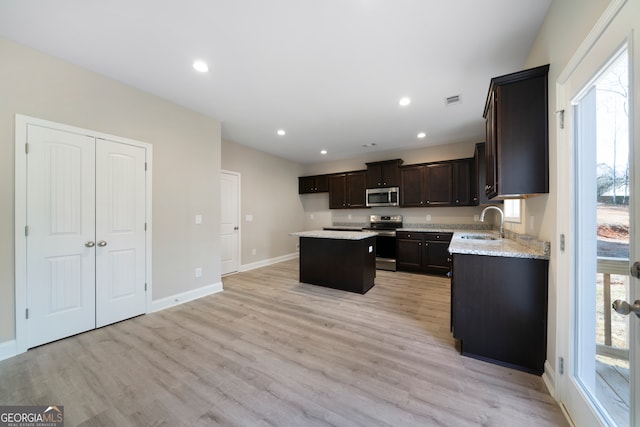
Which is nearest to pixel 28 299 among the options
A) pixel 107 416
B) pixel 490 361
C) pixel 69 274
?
pixel 69 274

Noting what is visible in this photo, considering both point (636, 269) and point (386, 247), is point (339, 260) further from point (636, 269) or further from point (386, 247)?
point (636, 269)

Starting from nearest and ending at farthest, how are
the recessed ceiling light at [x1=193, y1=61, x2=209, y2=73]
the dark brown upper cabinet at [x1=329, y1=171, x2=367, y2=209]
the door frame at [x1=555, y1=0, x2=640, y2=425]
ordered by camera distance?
the door frame at [x1=555, y1=0, x2=640, y2=425] → the recessed ceiling light at [x1=193, y1=61, x2=209, y2=73] → the dark brown upper cabinet at [x1=329, y1=171, x2=367, y2=209]

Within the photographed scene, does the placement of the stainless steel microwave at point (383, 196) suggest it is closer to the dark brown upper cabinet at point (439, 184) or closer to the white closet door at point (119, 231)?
the dark brown upper cabinet at point (439, 184)

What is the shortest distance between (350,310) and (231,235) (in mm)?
3096

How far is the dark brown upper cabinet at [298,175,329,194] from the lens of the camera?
634cm

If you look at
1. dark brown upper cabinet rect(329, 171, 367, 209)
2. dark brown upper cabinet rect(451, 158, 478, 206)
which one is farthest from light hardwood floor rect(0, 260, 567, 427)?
dark brown upper cabinet rect(329, 171, 367, 209)

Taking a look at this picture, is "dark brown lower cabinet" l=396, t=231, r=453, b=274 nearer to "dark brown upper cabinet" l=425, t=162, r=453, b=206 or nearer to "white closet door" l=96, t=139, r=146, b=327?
"dark brown upper cabinet" l=425, t=162, r=453, b=206

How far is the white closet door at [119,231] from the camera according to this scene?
253cm

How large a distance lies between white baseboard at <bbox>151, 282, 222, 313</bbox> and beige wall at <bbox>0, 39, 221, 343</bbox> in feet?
0.23

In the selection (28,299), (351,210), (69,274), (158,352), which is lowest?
(158,352)

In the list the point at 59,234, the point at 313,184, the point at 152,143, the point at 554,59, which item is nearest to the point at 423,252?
the point at 313,184

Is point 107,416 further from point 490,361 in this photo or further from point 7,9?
point 7,9

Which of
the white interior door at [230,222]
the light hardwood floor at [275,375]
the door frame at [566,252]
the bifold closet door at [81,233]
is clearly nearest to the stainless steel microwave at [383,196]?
the light hardwood floor at [275,375]

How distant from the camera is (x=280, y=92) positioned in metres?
2.94
